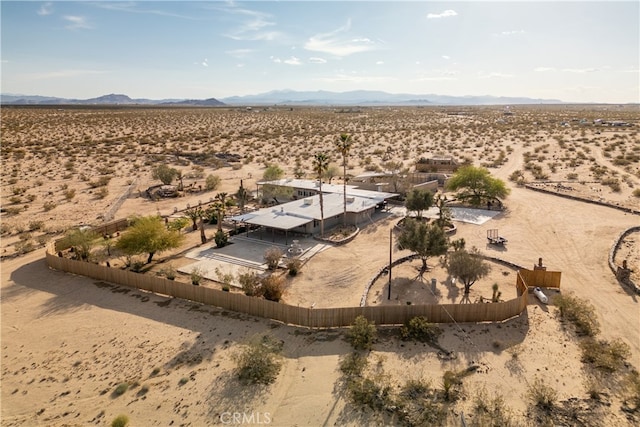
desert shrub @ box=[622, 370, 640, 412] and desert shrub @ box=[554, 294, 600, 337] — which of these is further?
desert shrub @ box=[554, 294, 600, 337]

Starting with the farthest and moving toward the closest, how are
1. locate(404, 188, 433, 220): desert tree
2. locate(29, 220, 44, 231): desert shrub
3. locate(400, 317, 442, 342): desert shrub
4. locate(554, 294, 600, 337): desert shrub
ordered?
locate(404, 188, 433, 220): desert tree
locate(29, 220, 44, 231): desert shrub
locate(554, 294, 600, 337): desert shrub
locate(400, 317, 442, 342): desert shrub

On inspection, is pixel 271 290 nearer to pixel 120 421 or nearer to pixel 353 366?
pixel 353 366

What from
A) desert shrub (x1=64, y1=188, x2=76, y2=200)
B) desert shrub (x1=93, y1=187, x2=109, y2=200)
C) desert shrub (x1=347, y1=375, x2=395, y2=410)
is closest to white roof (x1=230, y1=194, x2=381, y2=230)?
desert shrub (x1=347, y1=375, x2=395, y2=410)

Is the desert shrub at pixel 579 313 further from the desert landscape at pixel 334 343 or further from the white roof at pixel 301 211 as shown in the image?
the white roof at pixel 301 211

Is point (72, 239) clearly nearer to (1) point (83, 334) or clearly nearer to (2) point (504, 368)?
(1) point (83, 334)

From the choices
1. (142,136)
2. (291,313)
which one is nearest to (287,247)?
(291,313)

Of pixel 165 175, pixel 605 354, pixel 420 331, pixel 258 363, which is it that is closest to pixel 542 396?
pixel 605 354

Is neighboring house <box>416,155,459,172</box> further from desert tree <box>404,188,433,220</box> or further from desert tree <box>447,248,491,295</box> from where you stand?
desert tree <box>447,248,491,295</box>
